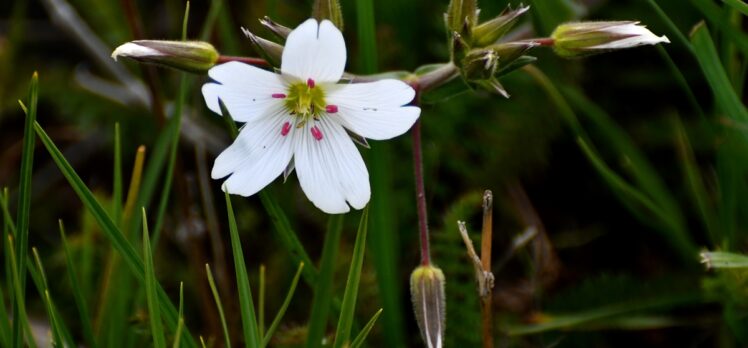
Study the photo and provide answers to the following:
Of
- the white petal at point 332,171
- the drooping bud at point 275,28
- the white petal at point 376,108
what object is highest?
the drooping bud at point 275,28

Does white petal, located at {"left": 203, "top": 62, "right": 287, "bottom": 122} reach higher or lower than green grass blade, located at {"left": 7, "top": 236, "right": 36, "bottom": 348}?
higher

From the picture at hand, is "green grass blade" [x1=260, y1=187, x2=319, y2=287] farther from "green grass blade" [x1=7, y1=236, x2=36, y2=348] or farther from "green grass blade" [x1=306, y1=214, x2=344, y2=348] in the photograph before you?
"green grass blade" [x1=7, y1=236, x2=36, y2=348]

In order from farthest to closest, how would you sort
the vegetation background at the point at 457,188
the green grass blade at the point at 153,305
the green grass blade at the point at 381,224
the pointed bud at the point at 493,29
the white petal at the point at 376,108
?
the vegetation background at the point at 457,188 → the green grass blade at the point at 381,224 → the pointed bud at the point at 493,29 → the white petal at the point at 376,108 → the green grass blade at the point at 153,305

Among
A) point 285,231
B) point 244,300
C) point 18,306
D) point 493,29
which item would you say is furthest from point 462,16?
point 18,306

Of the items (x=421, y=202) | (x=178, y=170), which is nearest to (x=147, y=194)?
(x=178, y=170)

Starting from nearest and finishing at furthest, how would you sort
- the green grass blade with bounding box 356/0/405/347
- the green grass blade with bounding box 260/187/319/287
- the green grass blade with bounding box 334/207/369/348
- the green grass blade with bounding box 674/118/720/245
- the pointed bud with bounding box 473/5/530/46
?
the green grass blade with bounding box 334/207/369/348 < the green grass blade with bounding box 260/187/319/287 < the pointed bud with bounding box 473/5/530/46 < the green grass blade with bounding box 356/0/405/347 < the green grass blade with bounding box 674/118/720/245

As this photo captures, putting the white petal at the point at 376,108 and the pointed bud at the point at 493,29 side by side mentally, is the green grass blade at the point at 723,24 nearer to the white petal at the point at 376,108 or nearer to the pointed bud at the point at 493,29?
the pointed bud at the point at 493,29

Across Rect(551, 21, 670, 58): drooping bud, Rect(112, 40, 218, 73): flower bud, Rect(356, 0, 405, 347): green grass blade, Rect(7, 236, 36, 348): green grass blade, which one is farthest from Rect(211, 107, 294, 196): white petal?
Rect(551, 21, 670, 58): drooping bud

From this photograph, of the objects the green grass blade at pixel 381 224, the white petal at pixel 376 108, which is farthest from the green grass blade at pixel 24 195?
the green grass blade at pixel 381 224
